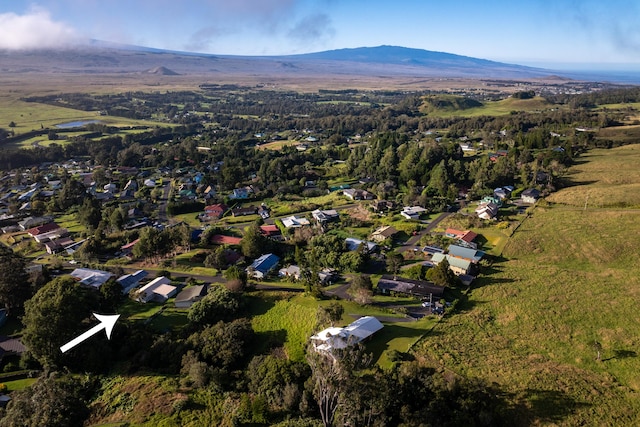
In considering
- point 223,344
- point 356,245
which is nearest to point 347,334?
point 223,344

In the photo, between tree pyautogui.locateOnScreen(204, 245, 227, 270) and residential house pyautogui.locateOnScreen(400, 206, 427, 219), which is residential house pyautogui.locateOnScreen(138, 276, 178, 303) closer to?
tree pyautogui.locateOnScreen(204, 245, 227, 270)

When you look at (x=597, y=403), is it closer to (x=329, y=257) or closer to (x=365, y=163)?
(x=329, y=257)

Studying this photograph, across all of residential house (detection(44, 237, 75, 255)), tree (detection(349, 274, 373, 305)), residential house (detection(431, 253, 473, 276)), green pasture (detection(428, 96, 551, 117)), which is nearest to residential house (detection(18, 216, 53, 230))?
residential house (detection(44, 237, 75, 255))

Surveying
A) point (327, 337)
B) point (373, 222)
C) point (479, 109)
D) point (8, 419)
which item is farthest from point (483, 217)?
point (479, 109)

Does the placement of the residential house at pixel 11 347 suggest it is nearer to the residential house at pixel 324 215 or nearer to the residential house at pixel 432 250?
the residential house at pixel 324 215

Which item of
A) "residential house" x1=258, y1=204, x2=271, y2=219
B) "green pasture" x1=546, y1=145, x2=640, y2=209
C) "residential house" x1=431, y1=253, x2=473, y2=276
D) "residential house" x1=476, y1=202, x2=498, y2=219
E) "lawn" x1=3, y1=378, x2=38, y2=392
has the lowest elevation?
"lawn" x1=3, y1=378, x2=38, y2=392

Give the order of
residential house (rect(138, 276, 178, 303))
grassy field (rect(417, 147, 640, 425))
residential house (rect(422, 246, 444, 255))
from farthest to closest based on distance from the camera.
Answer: residential house (rect(422, 246, 444, 255)) < residential house (rect(138, 276, 178, 303)) < grassy field (rect(417, 147, 640, 425))

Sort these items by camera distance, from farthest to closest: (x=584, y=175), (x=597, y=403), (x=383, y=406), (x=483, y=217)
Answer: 1. (x=584, y=175)
2. (x=483, y=217)
3. (x=597, y=403)
4. (x=383, y=406)
